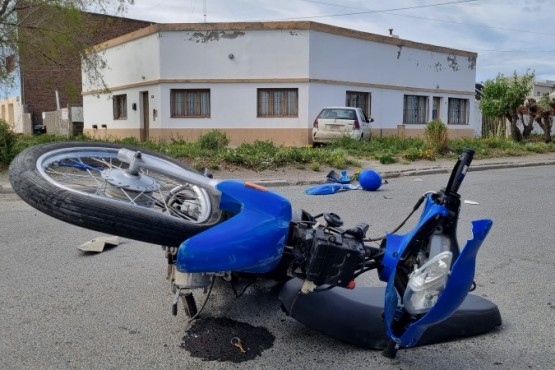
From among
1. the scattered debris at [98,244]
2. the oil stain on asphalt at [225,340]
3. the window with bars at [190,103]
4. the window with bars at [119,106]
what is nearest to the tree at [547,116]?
the window with bars at [190,103]

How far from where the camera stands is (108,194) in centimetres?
346

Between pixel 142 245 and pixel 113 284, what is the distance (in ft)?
4.16

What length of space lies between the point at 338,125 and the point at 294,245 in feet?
55.9

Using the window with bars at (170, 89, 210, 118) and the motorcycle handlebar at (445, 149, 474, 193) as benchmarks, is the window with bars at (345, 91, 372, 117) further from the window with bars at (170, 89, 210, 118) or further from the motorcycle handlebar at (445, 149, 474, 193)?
the motorcycle handlebar at (445, 149, 474, 193)

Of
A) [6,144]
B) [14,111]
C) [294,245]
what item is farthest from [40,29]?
[14,111]

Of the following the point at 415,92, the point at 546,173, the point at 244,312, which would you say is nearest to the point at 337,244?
the point at 244,312

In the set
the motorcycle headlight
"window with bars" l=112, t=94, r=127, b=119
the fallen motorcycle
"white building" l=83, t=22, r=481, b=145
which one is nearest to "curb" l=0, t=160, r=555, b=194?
the fallen motorcycle

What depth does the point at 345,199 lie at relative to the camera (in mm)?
9250

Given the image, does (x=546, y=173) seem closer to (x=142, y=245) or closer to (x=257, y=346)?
(x=142, y=245)

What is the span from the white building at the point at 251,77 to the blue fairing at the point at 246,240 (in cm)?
1919

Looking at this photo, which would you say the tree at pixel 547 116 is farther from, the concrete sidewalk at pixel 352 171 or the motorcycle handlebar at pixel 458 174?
the motorcycle handlebar at pixel 458 174

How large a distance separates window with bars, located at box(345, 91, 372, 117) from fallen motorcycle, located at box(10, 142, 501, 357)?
20.9 meters

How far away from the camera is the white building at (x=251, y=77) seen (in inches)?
867

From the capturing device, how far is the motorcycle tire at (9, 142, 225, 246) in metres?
2.83
